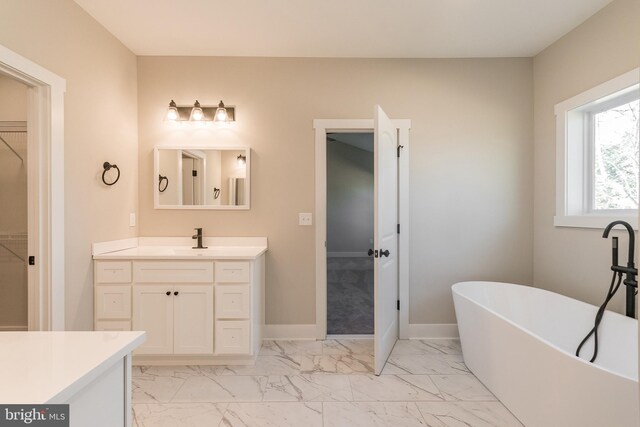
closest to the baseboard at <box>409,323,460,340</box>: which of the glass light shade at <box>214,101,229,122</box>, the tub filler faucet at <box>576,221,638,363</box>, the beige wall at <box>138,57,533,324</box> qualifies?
the beige wall at <box>138,57,533,324</box>

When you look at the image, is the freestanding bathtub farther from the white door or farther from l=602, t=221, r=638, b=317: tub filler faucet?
the white door

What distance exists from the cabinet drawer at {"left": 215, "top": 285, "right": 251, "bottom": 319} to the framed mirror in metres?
0.82

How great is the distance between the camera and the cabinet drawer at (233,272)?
2.53m

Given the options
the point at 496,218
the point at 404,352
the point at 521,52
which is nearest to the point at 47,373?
the point at 404,352

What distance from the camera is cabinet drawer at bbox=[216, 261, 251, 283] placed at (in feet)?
8.29

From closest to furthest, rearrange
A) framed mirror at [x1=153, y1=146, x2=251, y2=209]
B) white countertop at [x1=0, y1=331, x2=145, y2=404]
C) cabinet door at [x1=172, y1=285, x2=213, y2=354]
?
white countertop at [x1=0, y1=331, x2=145, y2=404] → cabinet door at [x1=172, y1=285, x2=213, y2=354] → framed mirror at [x1=153, y1=146, x2=251, y2=209]

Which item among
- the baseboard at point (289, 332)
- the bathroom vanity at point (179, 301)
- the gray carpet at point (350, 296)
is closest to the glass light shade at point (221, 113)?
the bathroom vanity at point (179, 301)

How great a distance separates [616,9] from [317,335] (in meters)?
3.32

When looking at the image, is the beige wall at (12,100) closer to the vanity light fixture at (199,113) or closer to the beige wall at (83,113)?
A: the beige wall at (83,113)

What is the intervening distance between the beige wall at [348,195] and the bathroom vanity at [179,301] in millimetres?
4415

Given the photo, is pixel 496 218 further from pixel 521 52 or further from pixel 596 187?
pixel 521 52

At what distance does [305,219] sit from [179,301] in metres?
1.25

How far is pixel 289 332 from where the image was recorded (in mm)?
3090

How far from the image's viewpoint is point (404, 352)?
283 cm
